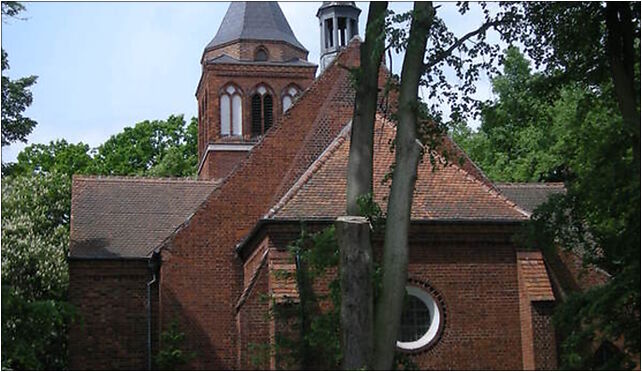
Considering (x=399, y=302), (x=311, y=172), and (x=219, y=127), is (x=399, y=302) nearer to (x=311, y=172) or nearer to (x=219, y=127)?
(x=311, y=172)

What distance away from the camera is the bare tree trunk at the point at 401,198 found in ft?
39.8

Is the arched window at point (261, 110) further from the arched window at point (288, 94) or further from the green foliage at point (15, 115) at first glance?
the green foliage at point (15, 115)

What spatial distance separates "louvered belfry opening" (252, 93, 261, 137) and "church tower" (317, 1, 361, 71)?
10.2 ft

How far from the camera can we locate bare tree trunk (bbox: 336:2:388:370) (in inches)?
468

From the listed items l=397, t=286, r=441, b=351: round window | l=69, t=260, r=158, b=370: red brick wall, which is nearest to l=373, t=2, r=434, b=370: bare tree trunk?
l=397, t=286, r=441, b=351: round window

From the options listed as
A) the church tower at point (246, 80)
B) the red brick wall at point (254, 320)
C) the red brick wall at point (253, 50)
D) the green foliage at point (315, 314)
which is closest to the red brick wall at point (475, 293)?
the green foliage at point (315, 314)

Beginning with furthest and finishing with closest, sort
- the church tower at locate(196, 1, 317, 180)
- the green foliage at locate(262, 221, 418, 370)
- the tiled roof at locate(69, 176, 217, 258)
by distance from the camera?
the church tower at locate(196, 1, 317, 180) < the tiled roof at locate(69, 176, 217, 258) < the green foliage at locate(262, 221, 418, 370)

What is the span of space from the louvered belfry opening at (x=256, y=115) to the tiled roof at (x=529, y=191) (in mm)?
9355

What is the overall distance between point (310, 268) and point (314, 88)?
6.96 m

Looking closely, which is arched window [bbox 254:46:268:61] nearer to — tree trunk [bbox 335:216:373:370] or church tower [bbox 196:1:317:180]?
church tower [bbox 196:1:317:180]

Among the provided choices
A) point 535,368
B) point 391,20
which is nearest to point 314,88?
point 535,368

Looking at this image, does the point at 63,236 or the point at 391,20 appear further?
the point at 63,236

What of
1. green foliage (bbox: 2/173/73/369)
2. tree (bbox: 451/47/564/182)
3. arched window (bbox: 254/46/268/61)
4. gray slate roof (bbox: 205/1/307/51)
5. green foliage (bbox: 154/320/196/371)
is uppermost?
gray slate roof (bbox: 205/1/307/51)

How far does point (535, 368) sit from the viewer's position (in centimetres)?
1897
